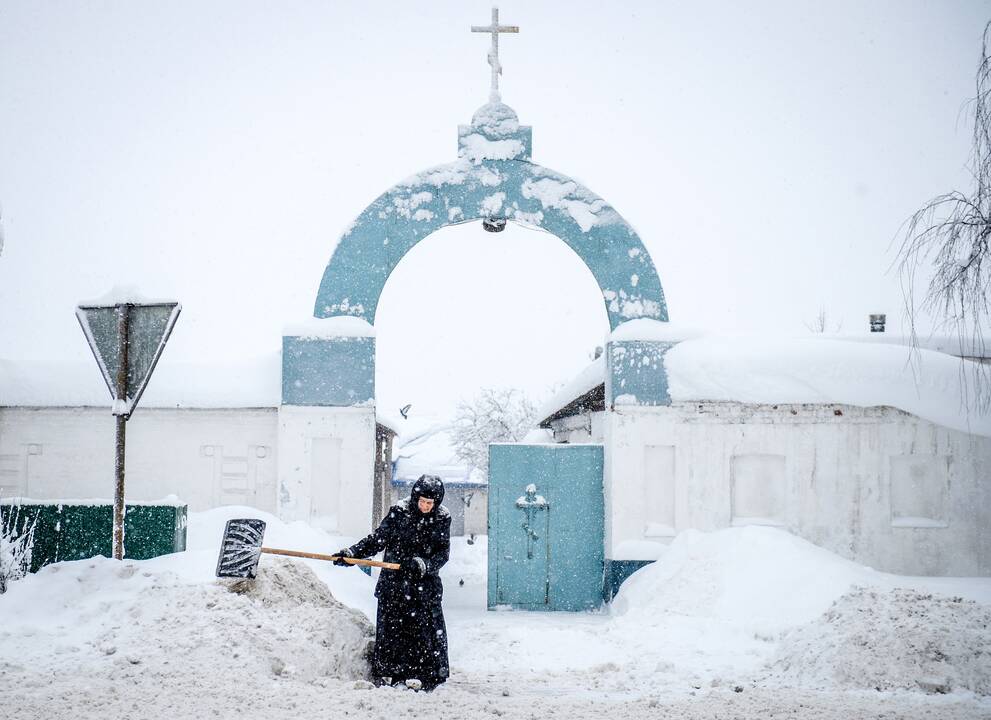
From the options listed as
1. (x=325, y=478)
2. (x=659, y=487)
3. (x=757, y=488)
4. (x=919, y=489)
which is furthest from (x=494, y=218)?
(x=919, y=489)

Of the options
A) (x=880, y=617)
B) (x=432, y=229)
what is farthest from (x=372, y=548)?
(x=432, y=229)

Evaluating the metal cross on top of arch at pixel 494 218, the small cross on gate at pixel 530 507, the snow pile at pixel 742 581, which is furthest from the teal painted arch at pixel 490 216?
the snow pile at pixel 742 581

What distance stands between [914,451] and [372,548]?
8427mm

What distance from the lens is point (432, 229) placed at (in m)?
12.4

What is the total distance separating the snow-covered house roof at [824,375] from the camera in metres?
11.6

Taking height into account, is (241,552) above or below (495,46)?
below

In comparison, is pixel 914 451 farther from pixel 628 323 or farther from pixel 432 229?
pixel 432 229

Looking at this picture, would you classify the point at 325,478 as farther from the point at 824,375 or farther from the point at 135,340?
the point at 824,375

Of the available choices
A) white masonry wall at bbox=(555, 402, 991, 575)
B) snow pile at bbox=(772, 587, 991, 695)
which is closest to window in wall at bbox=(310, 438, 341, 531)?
white masonry wall at bbox=(555, 402, 991, 575)

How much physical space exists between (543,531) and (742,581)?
9.86ft

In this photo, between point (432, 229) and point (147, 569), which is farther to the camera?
point (432, 229)

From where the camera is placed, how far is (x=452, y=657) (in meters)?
8.44

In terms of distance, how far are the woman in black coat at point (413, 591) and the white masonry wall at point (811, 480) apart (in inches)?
210

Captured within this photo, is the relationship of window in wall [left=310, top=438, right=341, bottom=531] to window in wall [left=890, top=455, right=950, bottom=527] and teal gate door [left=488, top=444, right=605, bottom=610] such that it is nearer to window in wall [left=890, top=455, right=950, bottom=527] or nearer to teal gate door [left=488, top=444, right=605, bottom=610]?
teal gate door [left=488, top=444, right=605, bottom=610]
